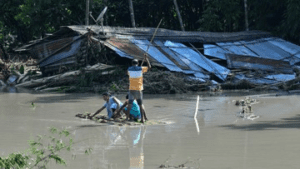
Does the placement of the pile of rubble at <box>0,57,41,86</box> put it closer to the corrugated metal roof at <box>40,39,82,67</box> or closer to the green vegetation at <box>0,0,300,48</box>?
the corrugated metal roof at <box>40,39,82,67</box>

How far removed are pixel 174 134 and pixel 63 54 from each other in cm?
1062

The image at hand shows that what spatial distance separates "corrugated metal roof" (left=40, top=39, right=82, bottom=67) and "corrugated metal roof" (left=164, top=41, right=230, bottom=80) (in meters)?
3.34

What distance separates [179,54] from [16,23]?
14.1 meters

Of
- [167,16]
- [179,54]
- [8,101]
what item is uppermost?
[167,16]

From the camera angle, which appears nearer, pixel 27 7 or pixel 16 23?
pixel 27 7

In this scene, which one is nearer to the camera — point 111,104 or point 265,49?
point 111,104

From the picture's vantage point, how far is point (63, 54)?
63.9 feet

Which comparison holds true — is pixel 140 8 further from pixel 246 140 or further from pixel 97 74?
pixel 246 140

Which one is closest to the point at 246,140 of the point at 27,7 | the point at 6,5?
the point at 27,7

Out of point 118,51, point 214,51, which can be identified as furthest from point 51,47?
point 214,51

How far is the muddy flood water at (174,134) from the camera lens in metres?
7.28

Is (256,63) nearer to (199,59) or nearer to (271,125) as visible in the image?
(199,59)

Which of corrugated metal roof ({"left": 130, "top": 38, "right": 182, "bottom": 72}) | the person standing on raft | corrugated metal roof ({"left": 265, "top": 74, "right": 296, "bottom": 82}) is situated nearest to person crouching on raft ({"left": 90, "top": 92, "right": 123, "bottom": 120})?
the person standing on raft

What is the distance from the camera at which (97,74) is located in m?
18.1
